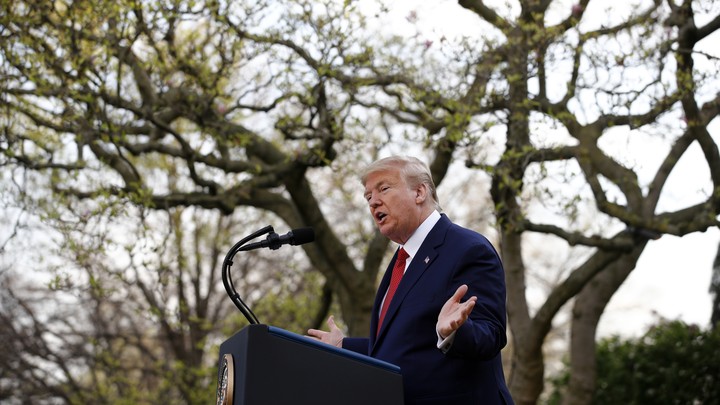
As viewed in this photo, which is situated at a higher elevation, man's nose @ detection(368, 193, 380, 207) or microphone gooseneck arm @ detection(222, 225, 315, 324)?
man's nose @ detection(368, 193, 380, 207)

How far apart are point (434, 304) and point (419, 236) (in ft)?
1.36

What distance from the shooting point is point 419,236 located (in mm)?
3488

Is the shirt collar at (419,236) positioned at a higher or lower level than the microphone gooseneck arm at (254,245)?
higher

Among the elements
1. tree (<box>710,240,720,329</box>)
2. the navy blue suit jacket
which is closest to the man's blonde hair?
the navy blue suit jacket

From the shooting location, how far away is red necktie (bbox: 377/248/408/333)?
11.4 feet

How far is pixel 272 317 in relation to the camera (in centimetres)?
1229

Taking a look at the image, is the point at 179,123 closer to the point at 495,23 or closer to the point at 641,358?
the point at 495,23

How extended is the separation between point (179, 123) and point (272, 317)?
9.80ft

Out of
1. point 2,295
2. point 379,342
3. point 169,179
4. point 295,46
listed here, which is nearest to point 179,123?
point 169,179

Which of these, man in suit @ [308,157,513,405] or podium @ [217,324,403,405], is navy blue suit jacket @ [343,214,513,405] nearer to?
man in suit @ [308,157,513,405]

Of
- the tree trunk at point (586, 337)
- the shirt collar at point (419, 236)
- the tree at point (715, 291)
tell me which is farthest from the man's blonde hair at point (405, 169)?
the tree at point (715, 291)

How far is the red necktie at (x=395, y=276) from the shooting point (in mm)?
3475

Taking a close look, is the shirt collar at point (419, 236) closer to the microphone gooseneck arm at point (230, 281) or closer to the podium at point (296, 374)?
the microphone gooseneck arm at point (230, 281)

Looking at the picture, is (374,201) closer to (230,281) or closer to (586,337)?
(230,281)
